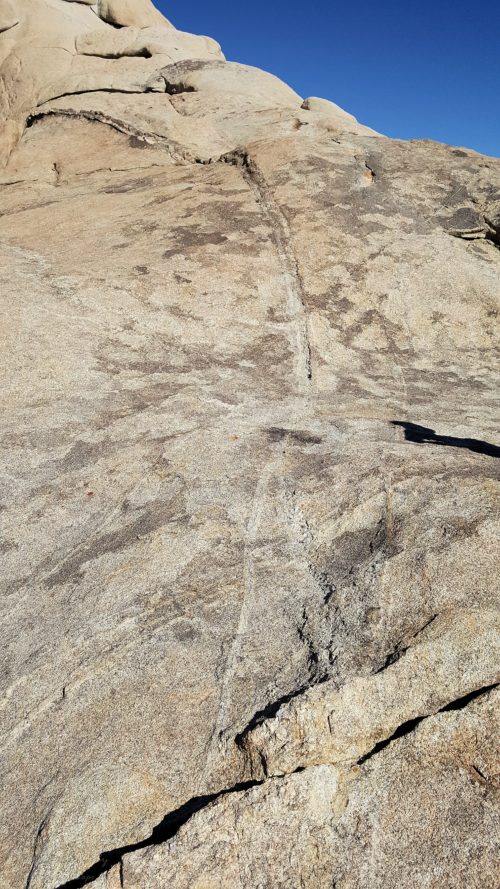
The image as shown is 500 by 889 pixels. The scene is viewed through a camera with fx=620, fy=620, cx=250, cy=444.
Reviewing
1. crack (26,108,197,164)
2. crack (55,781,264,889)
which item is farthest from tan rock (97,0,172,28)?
crack (55,781,264,889)

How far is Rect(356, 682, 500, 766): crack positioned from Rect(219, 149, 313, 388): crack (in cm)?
606

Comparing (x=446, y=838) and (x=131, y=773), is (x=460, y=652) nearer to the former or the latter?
(x=446, y=838)

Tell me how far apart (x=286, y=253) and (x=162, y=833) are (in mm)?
10350

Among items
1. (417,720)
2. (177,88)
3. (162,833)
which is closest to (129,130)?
(177,88)

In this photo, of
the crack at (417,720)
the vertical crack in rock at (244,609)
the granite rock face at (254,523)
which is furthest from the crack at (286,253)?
the crack at (417,720)

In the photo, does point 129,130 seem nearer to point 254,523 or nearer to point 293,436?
point 293,436

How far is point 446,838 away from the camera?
295cm

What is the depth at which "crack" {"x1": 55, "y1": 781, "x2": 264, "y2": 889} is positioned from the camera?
3172 mm

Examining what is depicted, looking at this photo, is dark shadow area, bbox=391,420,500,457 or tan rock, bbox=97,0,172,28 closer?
dark shadow area, bbox=391,420,500,457

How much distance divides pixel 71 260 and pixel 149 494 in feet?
22.1

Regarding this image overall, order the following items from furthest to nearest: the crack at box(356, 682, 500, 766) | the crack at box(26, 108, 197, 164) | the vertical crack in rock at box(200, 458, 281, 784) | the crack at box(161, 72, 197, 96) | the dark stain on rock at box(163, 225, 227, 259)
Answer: the crack at box(161, 72, 197, 96)
the crack at box(26, 108, 197, 164)
the dark stain on rock at box(163, 225, 227, 259)
the vertical crack in rock at box(200, 458, 281, 784)
the crack at box(356, 682, 500, 766)

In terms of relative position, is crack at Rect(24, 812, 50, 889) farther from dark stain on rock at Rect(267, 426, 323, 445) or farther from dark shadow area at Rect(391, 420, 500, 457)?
dark shadow area at Rect(391, 420, 500, 457)

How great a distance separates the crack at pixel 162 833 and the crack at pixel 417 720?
25.1 inches

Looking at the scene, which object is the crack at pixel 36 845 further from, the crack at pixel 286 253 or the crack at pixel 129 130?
the crack at pixel 129 130
